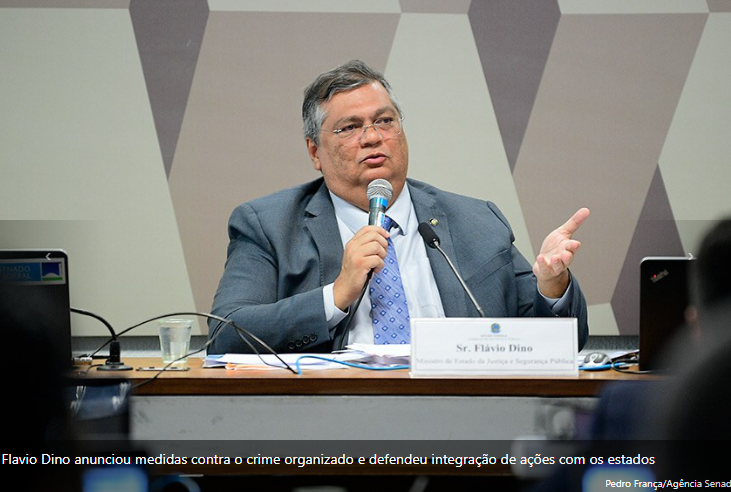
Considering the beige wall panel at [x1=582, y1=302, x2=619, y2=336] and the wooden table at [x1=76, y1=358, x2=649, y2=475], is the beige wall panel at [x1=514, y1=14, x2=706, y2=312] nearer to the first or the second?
the beige wall panel at [x1=582, y1=302, x2=619, y2=336]

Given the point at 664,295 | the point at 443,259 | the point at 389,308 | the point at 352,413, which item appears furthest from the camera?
the point at 443,259

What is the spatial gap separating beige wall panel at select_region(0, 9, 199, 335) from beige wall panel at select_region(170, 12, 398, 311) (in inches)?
3.8

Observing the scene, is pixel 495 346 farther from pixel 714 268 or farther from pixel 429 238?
pixel 714 268

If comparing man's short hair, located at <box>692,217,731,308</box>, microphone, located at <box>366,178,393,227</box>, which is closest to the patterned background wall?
microphone, located at <box>366,178,393,227</box>

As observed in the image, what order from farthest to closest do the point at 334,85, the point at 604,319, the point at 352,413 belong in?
the point at 604,319
the point at 334,85
the point at 352,413

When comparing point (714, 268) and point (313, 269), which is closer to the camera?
point (714, 268)

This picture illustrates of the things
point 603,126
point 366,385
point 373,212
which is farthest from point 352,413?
point 603,126

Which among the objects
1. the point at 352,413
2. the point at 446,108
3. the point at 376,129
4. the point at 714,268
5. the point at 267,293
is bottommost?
the point at 352,413

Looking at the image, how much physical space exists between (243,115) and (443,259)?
116 cm

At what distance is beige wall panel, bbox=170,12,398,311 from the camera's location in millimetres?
3156

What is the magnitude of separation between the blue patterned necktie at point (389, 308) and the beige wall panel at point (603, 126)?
3.35 ft

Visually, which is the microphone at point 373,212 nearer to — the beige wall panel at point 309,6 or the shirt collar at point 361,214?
the shirt collar at point 361,214

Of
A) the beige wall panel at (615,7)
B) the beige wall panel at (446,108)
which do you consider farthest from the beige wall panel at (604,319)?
the beige wall panel at (615,7)

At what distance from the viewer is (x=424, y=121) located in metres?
3.17
